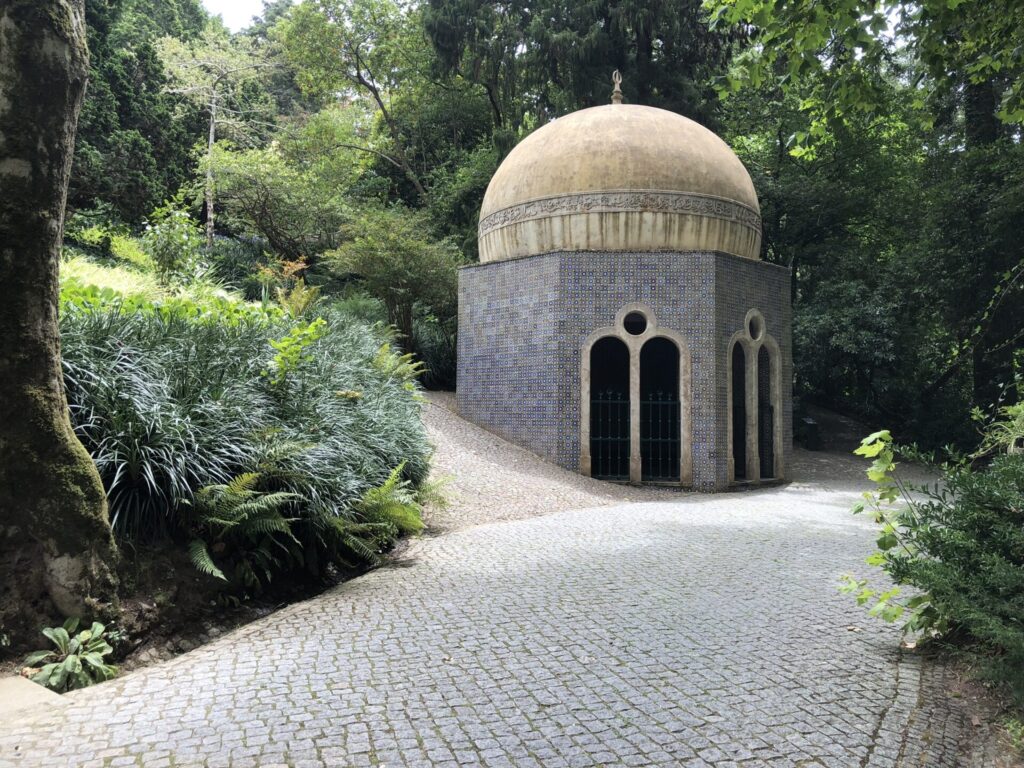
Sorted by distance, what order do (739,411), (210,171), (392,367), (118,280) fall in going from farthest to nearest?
(210,171)
(739,411)
(392,367)
(118,280)

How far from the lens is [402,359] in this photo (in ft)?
34.2

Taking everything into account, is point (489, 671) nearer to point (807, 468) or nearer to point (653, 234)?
point (653, 234)

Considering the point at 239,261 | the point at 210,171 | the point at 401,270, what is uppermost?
the point at 210,171

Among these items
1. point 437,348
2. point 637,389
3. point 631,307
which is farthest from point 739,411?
point 437,348

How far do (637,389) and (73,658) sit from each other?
1031 centimetres

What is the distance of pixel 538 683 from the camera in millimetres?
3420

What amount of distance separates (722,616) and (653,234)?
9.66m

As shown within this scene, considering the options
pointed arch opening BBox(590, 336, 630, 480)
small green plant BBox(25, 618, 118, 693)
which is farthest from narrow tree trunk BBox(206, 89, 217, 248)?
small green plant BBox(25, 618, 118, 693)

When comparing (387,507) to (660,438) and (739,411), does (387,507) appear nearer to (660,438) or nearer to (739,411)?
(660,438)

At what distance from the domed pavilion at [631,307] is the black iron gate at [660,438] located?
0.10 feet

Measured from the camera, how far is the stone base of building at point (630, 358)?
12500mm

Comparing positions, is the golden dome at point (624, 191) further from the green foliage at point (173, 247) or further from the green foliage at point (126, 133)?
the green foliage at point (126, 133)

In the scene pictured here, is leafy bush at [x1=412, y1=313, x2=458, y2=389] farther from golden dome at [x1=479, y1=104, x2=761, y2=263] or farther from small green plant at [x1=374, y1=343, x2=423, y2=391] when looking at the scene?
small green plant at [x1=374, y1=343, x2=423, y2=391]

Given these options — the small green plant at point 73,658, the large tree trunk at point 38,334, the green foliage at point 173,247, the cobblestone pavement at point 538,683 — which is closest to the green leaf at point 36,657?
the small green plant at point 73,658
